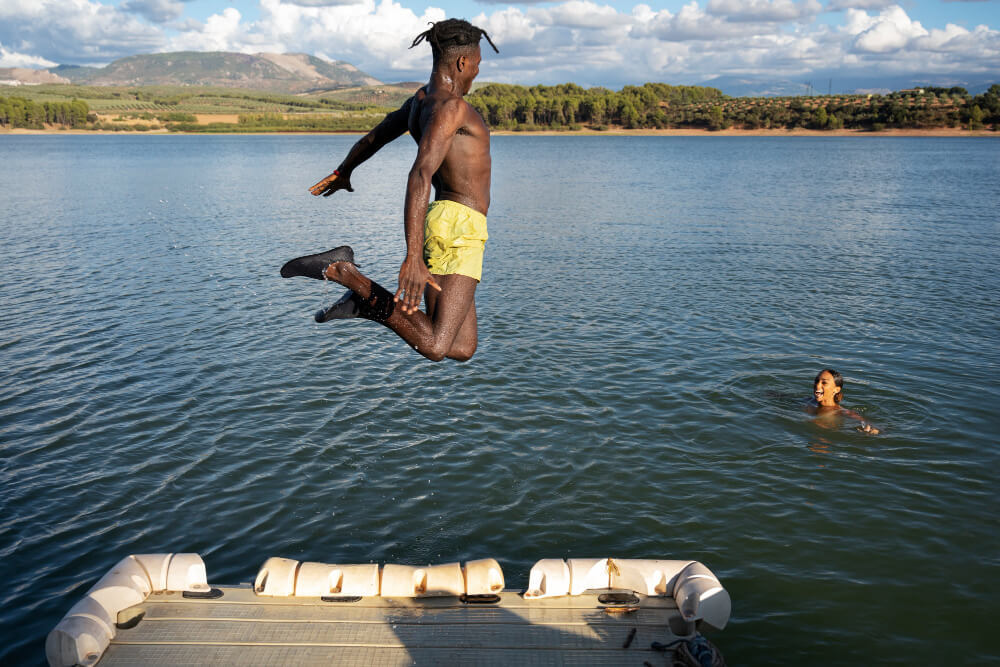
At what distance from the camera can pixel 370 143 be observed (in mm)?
7645

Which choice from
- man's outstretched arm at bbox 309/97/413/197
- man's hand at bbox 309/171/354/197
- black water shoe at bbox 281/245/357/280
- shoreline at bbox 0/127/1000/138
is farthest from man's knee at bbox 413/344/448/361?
shoreline at bbox 0/127/1000/138

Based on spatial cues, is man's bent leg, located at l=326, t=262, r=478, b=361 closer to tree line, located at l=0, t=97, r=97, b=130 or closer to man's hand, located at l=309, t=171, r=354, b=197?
man's hand, located at l=309, t=171, r=354, b=197

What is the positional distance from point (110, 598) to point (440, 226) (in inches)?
191

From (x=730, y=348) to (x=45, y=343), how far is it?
17591 mm

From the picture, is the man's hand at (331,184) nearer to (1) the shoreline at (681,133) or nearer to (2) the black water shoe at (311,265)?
(2) the black water shoe at (311,265)

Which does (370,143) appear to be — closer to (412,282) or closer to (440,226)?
(440,226)

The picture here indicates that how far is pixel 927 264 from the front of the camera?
97.1 feet

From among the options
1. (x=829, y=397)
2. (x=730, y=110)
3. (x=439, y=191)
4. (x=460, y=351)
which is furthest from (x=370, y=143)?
(x=730, y=110)

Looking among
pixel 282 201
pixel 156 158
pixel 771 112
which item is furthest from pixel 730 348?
pixel 771 112

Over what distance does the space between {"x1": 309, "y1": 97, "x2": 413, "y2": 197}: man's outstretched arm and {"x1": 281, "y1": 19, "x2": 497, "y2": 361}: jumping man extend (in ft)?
0.16

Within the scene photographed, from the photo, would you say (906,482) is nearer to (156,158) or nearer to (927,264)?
(927,264)

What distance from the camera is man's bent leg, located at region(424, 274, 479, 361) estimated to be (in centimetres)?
684

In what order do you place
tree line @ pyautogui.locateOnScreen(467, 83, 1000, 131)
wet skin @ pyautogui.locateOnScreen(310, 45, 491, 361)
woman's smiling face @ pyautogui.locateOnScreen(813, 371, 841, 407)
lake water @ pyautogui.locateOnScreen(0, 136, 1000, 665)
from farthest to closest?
tree line @ pyautogui.locateOnScreen(467, 83, 1000, 131) → woman's smiling face @ pyautogui.locateOnScreen(813, 371, 841, 407) → lake water @ pyautogui.locateOnScreen(0, 136, 1000, 665) → wet skin @ pyautogui.locateOnScreen(310, 45, 491, 361)

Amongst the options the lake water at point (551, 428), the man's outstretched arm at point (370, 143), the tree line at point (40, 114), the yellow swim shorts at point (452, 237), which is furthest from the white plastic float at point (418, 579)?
the tree line at point (40, 114)
